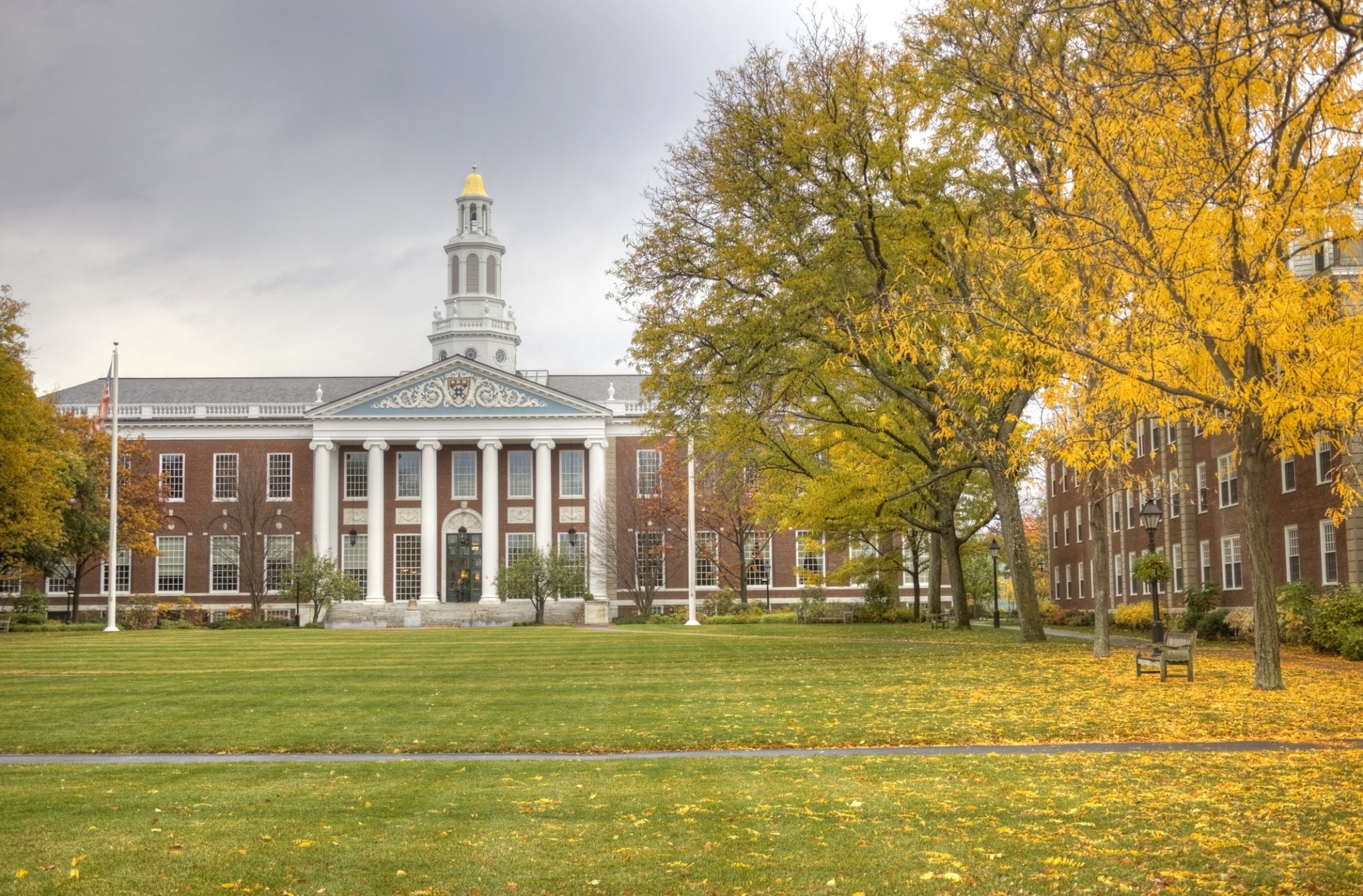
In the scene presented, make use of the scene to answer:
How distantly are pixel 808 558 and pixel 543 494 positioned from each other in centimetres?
1669

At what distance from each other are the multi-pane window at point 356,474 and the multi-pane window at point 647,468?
16.7 m

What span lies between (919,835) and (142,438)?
72446 millimetres

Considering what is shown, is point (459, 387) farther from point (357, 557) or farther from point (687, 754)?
point (687, 754)

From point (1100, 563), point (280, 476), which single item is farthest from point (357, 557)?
point (1100, 563)

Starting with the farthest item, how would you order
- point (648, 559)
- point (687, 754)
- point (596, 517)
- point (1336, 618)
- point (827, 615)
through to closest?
point (596, 517), point (648, 559), point (827, 615), point (1336, 618), point (687, 754)

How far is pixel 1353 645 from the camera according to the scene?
88.2 feet

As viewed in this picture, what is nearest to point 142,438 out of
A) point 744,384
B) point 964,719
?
point 744,384

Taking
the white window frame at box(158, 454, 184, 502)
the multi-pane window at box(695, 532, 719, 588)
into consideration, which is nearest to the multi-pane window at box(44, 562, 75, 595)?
the white window frame at box(158, 454, 184, 502)

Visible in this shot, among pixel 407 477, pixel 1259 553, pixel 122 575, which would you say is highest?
pixel 407 477

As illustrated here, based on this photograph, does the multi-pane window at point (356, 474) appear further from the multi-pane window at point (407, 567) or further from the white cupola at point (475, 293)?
the white cupola at point (475, 293)

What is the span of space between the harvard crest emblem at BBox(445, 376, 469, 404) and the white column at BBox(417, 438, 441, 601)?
2.91 metres

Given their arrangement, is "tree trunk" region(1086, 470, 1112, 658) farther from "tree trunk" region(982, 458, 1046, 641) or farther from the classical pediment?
the classical pediment

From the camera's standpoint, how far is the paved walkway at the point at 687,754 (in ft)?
43.3

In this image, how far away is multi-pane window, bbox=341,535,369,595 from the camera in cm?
Answer: 7631
